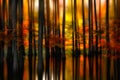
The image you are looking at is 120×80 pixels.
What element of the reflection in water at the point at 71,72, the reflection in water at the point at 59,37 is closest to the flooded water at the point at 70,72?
the reflection in water at the point at 71,72

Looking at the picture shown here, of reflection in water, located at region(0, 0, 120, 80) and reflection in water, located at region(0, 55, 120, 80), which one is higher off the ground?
reflection in water, located at region(0, 0, 120, 80)

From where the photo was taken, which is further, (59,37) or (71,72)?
(59,37)

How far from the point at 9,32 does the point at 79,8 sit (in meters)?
7.52

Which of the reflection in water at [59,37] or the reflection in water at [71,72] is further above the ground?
the reflection in water at [59,37]

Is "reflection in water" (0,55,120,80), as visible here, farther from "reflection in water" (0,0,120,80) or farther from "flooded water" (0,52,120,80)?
"reflection in water" (0,0,120,80)

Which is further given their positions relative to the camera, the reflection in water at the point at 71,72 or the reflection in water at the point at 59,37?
the reflection in water at the point at 59,37

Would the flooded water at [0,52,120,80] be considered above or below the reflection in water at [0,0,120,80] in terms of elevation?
below

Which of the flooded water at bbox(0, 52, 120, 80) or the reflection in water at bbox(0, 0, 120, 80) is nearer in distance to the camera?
the flooded water at bbox(0, 52, 120, 80)

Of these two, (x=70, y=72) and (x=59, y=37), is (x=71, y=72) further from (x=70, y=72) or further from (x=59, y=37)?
(x=59, y=37)

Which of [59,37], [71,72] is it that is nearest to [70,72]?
[71,72]

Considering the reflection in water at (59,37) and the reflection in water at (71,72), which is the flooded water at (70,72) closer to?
the reflection in water at (71,72)

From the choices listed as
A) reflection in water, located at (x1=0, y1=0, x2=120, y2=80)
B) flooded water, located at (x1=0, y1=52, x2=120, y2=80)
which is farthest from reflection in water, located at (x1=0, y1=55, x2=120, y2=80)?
reflection in water, located at (x1=0, y1=0, x2=120, y2=80)

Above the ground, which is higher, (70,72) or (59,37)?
(59,37)

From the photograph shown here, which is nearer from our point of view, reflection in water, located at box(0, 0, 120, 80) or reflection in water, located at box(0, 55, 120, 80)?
reflection in water, located at box(0, 55, 120, 80)
